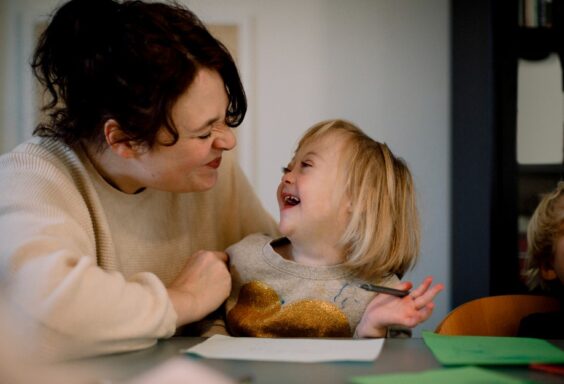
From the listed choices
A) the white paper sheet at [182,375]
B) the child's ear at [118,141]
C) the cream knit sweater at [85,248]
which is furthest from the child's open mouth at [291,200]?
the white paper sheet at [182,375]

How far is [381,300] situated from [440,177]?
196 cm

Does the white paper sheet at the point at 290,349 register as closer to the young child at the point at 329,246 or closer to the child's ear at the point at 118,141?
the young child at the point at 329,246

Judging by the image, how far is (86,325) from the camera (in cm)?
97

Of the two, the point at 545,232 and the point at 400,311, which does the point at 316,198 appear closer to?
the point at 400,311

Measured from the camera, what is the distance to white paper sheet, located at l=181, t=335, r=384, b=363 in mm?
998

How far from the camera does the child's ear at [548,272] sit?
1627 millimetres

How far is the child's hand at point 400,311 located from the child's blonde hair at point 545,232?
0.48m

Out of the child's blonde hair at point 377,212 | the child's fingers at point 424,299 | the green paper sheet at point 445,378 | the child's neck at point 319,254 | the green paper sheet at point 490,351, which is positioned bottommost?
the green paper sheet at point 490,351

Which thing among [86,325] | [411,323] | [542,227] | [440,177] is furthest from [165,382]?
[440,177]

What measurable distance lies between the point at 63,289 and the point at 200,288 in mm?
367

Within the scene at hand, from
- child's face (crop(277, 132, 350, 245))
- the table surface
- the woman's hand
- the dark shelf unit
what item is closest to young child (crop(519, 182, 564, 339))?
child's face (crop(277, 132, 350, 245))

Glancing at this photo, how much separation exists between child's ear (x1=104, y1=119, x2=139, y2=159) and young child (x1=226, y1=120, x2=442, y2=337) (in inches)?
13.0

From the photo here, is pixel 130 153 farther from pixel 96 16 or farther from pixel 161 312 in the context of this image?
pixel 161 312

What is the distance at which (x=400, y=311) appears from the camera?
4.07 ft
